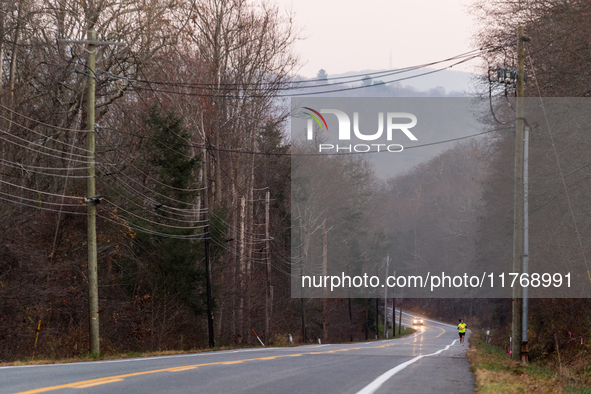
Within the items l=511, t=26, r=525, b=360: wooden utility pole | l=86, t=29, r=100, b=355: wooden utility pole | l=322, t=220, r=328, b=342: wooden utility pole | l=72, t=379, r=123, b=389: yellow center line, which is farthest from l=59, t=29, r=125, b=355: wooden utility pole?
l=322, t=220, r=328, b=342: wooden utility pole

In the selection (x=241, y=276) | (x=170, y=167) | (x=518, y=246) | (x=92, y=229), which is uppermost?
(x=170, y=167)

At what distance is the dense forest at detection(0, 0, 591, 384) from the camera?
856 inches

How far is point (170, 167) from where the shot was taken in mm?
31422

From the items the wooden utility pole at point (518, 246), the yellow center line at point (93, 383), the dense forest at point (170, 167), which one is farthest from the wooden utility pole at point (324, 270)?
the yellow center line at point (93, 383)

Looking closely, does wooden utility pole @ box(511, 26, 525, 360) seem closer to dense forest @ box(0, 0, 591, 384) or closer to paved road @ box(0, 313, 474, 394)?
dense forest @ box(0, 0, 591, 384)

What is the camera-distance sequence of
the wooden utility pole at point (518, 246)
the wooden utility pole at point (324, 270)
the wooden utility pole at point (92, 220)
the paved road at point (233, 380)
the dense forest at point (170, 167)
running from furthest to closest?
the wooden utility pole at point (324, 270) → the dense forest at point (170, 167) → the wooden utility pole at point (92, 220) → the wooden utility pole at point (518, 246) → the paved road at point (233, 380)

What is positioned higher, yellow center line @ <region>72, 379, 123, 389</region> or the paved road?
yellow center line @ <region>72, 379, 123, 389</region>

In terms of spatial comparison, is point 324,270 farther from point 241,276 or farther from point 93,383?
point 93,383

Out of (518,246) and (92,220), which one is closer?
(518,246)

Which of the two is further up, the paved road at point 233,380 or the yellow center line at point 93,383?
the yellow center line at point 93,383

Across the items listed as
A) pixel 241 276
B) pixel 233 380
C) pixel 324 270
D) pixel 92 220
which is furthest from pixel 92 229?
pixel 324 270

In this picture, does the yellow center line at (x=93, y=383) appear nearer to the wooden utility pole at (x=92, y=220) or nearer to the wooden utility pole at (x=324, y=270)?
the wooden utility pole at (x=92, y=220)

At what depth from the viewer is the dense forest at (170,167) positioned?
21.8 metres

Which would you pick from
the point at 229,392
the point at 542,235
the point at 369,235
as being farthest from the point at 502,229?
the point at 369,235
